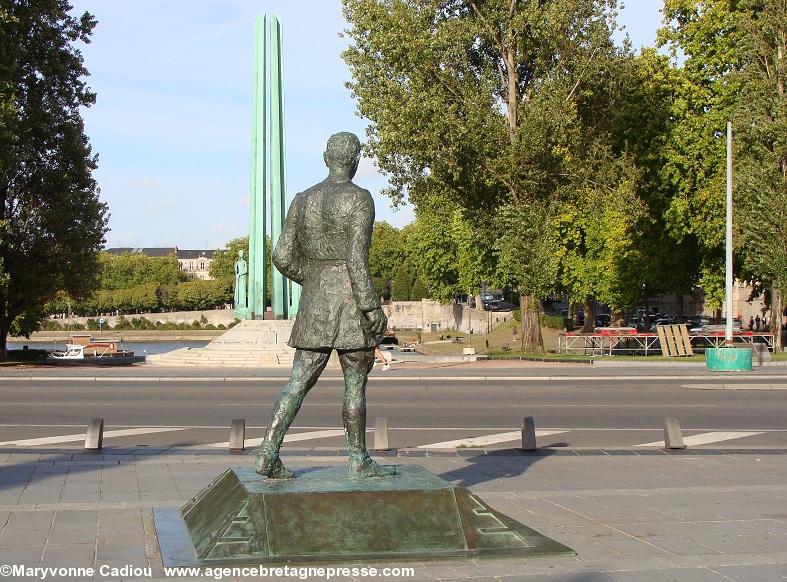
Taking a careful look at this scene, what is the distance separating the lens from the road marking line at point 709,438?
48.2ft

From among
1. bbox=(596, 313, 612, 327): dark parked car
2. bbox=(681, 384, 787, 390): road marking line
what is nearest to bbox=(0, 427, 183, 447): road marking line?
bbox=(681, 384, 787, 390): road marking line

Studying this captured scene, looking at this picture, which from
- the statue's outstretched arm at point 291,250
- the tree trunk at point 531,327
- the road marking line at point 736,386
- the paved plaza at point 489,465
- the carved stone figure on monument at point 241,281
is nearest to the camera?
the paved plaza at point 489,465

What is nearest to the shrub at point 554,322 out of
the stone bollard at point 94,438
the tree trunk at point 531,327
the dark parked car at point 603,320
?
the dark parked car at point 603,320

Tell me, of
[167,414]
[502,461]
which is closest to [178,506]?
[502,461]

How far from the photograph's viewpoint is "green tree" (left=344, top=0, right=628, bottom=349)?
119 ft

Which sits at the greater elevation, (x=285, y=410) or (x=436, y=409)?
(x=285, y=410)

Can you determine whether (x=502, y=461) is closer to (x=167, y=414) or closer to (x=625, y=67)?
(x=167, y=414)

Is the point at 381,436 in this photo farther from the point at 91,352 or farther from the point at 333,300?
the point at 91,352

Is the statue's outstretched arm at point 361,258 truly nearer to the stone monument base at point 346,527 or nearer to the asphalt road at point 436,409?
the stone monument base at point 346,527

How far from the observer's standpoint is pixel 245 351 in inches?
1542

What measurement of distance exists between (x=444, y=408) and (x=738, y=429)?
534 centimetres

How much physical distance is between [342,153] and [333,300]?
3.93 feet

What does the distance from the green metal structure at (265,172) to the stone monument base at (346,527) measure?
36.6 metres

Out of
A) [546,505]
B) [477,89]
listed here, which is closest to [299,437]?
[546,505]
